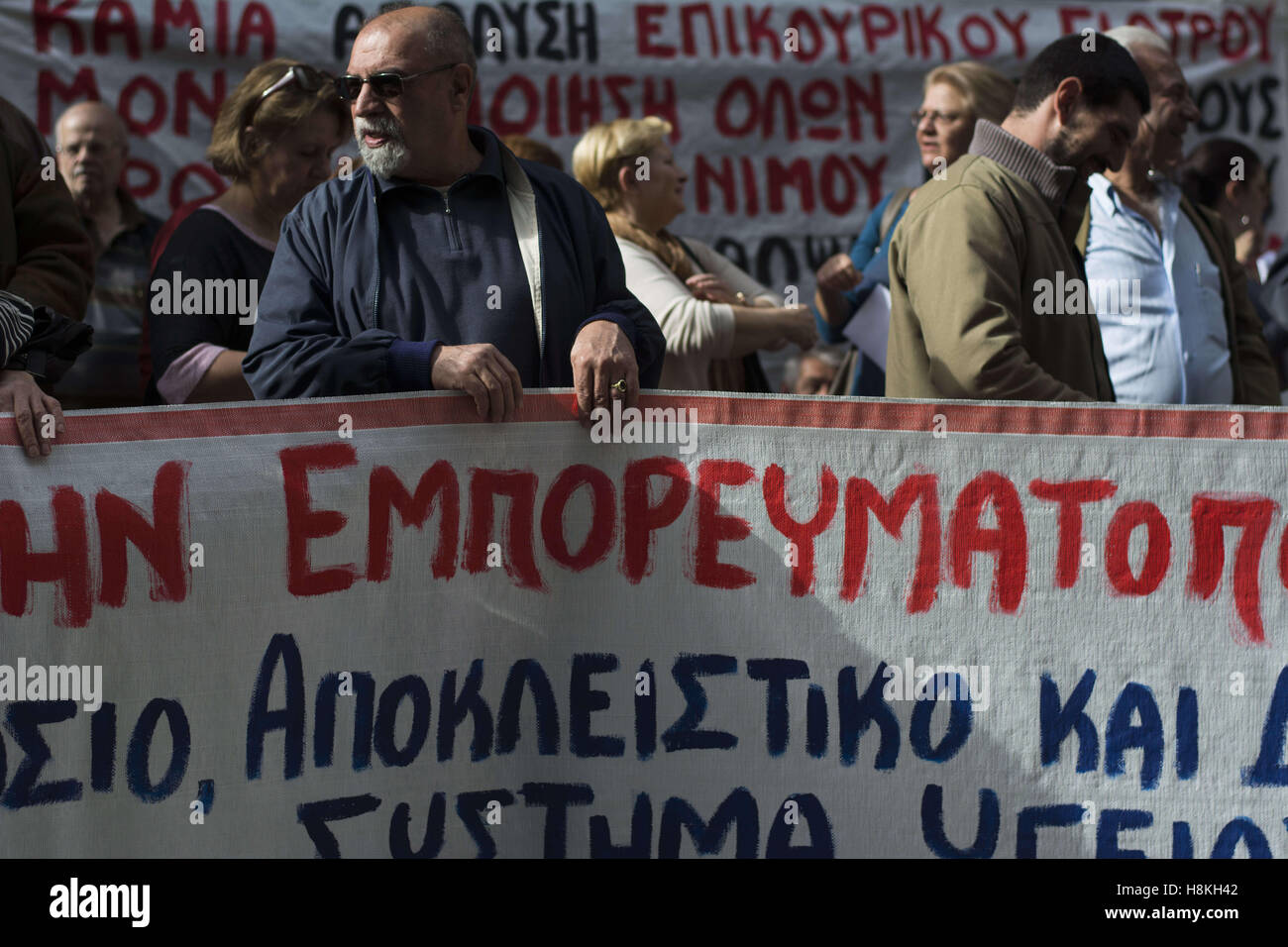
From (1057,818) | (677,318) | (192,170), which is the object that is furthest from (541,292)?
(192,170)

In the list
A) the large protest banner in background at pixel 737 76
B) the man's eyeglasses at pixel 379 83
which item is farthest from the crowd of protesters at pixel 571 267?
the large protest banner in background at pixel 737 76

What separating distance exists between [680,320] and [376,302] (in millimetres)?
1265

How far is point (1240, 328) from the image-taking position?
461 centimetres

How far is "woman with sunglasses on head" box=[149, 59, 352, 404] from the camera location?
3.83 metres

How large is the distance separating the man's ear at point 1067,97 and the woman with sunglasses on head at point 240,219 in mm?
1731

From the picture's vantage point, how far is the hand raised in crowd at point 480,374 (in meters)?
3.16

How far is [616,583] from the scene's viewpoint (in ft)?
10.8

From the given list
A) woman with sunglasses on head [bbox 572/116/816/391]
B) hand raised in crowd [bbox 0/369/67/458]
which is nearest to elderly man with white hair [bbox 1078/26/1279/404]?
woman with sunglasses on head [bbox 572/116/816/391]

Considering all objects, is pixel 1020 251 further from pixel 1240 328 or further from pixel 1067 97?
pixel 1240 328

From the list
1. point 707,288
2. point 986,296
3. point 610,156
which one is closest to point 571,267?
point 986,296

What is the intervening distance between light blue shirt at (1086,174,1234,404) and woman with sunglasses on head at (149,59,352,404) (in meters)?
1.97

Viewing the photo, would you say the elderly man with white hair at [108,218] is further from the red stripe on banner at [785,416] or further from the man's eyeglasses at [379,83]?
the red stripe on banner at [785,416]

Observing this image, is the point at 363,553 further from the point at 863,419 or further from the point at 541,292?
the point at 863,419

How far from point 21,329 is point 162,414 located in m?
0.29
